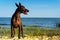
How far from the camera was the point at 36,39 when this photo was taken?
50.3 feet

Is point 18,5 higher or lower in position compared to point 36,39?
higher

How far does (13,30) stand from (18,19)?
2.38ft

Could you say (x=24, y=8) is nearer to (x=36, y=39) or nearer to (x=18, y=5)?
(x=18, y=5)

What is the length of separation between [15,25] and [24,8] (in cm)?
94

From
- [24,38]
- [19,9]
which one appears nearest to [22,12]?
[19,9]

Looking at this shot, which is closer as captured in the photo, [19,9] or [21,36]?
[19,9]

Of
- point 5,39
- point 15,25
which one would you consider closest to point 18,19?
point 15,25

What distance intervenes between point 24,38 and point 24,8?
164 cm

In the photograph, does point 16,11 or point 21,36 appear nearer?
point 16,11

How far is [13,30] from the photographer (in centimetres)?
1504

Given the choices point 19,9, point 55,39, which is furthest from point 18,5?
point 55,39

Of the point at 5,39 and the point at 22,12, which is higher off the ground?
the point at 22,12

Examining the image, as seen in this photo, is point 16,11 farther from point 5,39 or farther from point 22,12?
point 5,39

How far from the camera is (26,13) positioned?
574 inches
